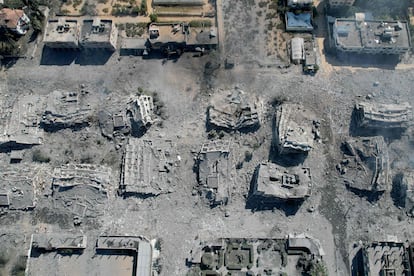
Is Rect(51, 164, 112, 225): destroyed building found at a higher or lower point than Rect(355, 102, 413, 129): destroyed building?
lower

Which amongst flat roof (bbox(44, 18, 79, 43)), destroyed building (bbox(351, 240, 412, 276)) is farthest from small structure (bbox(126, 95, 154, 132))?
destroyed building (bbox(351, 240, 412, 276))

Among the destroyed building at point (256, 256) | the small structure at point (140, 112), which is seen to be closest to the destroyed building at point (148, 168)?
the small structure at point (140, 112)

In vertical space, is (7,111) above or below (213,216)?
above

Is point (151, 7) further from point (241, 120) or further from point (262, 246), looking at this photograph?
point (262, 246)

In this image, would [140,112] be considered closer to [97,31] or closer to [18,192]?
[97,31]

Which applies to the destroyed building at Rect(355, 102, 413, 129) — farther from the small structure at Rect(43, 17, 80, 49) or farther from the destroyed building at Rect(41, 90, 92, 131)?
the small structure at Rect(43, 17, 80, 49)

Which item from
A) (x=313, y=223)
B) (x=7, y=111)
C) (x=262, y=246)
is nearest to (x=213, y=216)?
(x=262, y=246)
